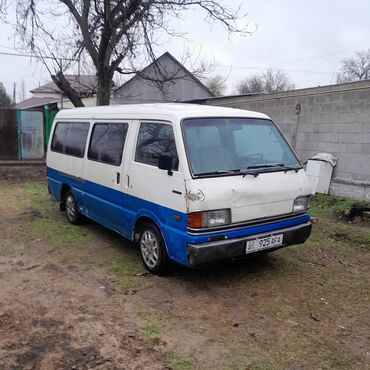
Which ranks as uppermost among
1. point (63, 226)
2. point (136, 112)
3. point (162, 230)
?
point (136, 112)

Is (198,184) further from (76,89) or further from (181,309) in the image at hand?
(76,89)

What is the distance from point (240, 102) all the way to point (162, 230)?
820 centimetres

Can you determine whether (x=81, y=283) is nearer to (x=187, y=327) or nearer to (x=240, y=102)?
(x=187, y=327)

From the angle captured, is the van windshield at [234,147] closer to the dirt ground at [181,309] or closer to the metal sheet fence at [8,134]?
the dirt ground at [181,309]

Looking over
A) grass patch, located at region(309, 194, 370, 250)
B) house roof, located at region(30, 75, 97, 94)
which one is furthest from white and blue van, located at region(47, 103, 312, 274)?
house roof, located at region(30, 75, 97, 94)

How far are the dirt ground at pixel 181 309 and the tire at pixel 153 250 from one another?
123 mm

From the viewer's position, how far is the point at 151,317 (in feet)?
12.3

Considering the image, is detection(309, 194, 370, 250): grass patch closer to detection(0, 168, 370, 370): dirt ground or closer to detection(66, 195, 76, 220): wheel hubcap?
detection(0, 168, 370, 370): dirt ground

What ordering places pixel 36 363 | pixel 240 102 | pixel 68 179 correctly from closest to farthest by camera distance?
pixel 36 363 < pixel 68 179 < pixel 240 102

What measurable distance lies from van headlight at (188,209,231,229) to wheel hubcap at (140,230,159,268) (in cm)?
76

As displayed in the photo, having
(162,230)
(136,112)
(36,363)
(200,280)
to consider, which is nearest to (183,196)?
(162,230)

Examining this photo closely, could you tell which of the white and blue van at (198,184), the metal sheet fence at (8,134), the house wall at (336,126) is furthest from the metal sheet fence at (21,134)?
the white and blue van at (198,184)

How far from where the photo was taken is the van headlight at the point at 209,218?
398cm

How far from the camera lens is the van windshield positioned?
14.0ft
